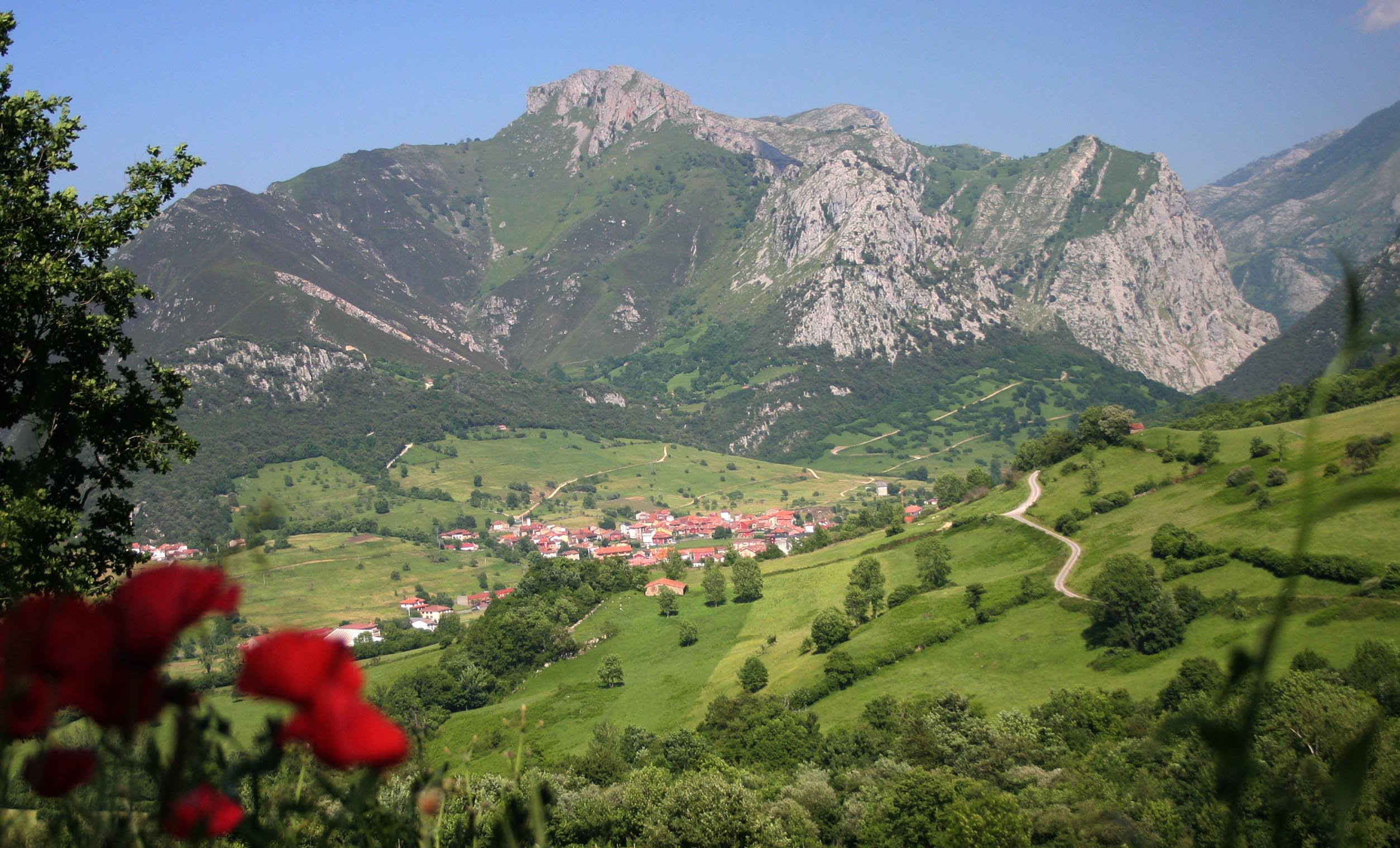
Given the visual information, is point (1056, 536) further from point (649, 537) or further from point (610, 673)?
point (649, 537)

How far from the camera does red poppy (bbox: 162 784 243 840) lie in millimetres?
1949

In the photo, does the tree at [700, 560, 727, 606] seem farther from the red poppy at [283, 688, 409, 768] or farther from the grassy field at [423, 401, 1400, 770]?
the red poppy at [283, 688, 409, 768]

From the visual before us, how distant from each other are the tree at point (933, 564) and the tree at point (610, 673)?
21789mm

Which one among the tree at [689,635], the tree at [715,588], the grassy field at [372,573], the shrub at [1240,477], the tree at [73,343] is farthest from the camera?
the grassy field at [372,573]

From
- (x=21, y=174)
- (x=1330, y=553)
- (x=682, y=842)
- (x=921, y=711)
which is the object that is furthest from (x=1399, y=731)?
(x=21, y=174)

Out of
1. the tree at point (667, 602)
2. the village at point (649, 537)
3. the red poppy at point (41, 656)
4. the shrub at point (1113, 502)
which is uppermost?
the red poppy at point (41, 656)

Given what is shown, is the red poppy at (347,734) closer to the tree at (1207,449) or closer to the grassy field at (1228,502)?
the grassy field at (1228,502)

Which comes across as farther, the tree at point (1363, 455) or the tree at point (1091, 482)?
the tree at point (1091, 482)

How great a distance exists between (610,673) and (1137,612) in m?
31.0

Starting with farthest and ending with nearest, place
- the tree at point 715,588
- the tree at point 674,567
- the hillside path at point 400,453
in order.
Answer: the hillside path at point 400,453 < the tree at point 674,567 < the tree at point 715,588

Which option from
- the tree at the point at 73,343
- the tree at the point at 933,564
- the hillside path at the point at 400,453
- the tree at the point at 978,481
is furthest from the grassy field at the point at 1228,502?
the hillside path at the point at 400,453

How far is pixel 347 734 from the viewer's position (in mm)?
1653

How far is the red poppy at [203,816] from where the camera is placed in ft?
6.40

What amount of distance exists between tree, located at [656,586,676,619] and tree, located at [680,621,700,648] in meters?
6.38
